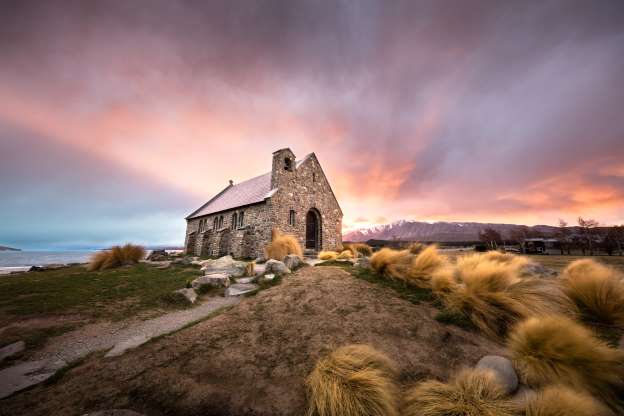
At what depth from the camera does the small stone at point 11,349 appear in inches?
119

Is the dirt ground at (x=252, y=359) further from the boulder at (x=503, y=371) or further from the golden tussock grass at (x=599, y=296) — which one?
the golden tussock grass at (x=599, y=296)

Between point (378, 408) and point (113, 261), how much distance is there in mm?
15429

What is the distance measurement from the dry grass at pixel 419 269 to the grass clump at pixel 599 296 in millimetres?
2151

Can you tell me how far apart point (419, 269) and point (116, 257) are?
15304 millimetres

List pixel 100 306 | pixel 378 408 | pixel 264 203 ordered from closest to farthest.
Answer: pixel 378 408
pixel 100 306
pixel 264 203

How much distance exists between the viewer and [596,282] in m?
3.81

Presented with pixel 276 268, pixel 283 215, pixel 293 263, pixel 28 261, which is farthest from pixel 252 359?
pixel 28 261

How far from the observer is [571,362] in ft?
7.46

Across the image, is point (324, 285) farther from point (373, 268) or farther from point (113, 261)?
point (113, 261)

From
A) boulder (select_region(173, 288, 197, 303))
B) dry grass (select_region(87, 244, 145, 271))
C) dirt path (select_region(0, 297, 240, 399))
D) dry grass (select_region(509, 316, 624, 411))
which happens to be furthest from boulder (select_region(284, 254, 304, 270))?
dry grass (select_region(87, 244, 145, 271))

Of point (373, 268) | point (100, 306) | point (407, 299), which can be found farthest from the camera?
point (373, 268)

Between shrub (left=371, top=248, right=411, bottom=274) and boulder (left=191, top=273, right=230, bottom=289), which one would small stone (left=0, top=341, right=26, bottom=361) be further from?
shrub (left=371, top=248, right=411, bottom=274)

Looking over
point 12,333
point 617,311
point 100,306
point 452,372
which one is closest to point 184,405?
point 452,372

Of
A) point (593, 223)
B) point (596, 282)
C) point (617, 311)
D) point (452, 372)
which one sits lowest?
point (452, 372)
